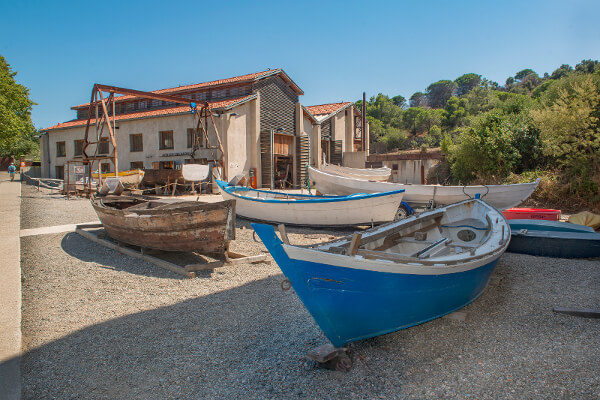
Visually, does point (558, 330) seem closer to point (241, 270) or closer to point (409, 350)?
point (409, 350)

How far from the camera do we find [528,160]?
16859 mm

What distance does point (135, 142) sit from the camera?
22.5 metres

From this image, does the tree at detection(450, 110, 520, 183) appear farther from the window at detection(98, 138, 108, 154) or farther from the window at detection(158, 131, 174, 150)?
the window at detection(98, 138, 108, 154)

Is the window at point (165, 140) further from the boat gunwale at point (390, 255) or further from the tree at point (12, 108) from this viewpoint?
the boat gunwale at point (390, 255)

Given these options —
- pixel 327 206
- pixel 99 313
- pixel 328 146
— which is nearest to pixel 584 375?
pixel 99 313

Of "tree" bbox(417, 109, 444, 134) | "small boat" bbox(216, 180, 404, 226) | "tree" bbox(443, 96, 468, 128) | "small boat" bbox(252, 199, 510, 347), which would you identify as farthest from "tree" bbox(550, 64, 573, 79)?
"small boat" bbox(252, 199, 510, 347)

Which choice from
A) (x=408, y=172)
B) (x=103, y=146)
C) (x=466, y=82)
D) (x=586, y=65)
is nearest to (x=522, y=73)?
(x=466, y=82)

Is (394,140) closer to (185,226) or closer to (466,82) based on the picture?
(185,226)

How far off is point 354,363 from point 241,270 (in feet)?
11.6

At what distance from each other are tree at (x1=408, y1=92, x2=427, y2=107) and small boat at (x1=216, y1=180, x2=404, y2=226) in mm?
91568

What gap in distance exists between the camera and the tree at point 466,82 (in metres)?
89.6

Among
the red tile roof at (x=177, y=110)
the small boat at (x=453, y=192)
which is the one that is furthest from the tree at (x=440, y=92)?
the small boat at (x=453, y=192)

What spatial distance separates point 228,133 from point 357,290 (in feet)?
56.6

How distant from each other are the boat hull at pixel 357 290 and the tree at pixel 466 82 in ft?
324
